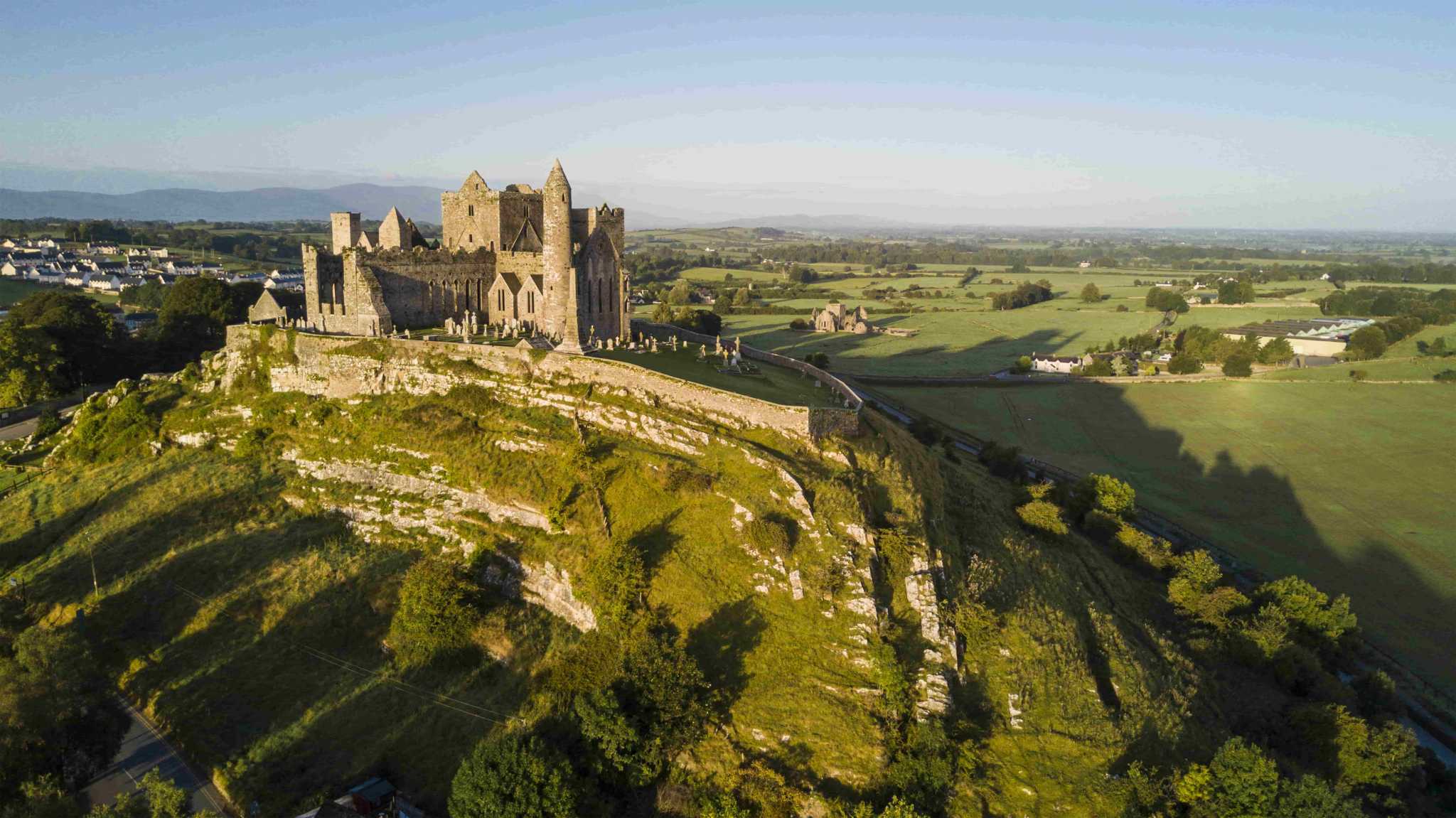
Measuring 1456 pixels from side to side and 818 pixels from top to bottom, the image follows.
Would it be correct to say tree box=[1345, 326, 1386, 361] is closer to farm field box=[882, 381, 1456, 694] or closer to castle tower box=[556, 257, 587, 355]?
farm field box=[882, 381, 1456, 694]

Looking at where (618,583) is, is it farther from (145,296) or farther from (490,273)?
(145,296)

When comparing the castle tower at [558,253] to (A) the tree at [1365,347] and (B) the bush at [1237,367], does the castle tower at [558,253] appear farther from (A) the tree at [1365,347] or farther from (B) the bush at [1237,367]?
(A) the tree at [1365,347]

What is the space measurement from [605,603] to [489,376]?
610 inches

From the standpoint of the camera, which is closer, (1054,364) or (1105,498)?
(1105,498)

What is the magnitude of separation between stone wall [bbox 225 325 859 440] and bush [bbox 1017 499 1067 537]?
10.8 meters

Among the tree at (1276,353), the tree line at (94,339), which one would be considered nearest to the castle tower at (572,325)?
the tree line at (94,339)

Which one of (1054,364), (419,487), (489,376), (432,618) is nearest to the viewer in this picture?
(432,618)

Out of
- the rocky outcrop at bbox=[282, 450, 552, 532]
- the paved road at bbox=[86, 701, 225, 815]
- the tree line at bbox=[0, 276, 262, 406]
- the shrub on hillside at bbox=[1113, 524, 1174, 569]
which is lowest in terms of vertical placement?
the paved road at bbox=[86, 701, 225, 815]

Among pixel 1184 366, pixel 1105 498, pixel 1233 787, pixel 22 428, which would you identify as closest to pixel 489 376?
→ pixel 1233 787

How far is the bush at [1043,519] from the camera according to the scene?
40844 millimetres

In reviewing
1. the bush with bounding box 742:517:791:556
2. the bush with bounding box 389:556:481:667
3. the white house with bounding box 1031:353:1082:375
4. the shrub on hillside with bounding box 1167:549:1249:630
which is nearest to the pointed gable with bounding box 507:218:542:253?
the bush with bounding box 389:556:481:667

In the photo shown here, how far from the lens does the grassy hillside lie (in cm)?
2444

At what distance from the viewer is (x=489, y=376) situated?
3909cm

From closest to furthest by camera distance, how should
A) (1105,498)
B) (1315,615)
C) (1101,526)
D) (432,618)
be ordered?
(432,618)
(1315,615)
(1101,526)
(1105,498)
